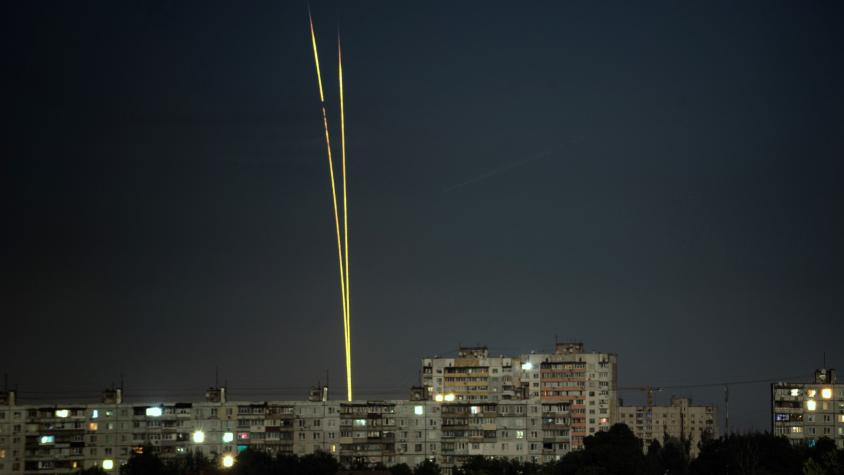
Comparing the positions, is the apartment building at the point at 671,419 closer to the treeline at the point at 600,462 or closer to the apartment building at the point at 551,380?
the apartment building at the point at 551,380

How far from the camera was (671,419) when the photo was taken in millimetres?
186125

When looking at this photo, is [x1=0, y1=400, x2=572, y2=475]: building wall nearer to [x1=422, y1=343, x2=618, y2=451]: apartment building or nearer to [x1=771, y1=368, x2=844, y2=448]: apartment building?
[x1=771, y1=368, x2=844, y2=448]: apartment building

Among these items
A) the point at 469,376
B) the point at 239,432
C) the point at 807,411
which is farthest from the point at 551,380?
the point at 239,432

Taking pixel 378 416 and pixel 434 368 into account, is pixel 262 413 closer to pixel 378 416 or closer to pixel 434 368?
pixel 378 416

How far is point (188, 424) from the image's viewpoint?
291 ft

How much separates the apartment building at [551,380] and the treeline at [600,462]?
42.9m

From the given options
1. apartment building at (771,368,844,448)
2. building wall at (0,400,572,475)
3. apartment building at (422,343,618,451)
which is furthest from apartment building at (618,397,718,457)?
building wall at (0,400,572,475)

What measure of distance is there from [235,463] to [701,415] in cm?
11944

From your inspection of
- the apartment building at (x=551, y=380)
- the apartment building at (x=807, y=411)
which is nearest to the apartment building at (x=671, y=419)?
the apartment building at (x=551, y=380)

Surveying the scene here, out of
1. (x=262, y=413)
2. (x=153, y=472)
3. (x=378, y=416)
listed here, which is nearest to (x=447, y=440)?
(x=378, y=416)

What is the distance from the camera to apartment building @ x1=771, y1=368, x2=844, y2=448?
97.0 meters

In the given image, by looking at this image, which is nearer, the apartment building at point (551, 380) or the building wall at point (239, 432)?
the building wall at point (239, 432)

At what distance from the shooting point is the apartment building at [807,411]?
318 ft

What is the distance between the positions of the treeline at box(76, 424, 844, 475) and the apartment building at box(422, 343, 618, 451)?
1687 inches
